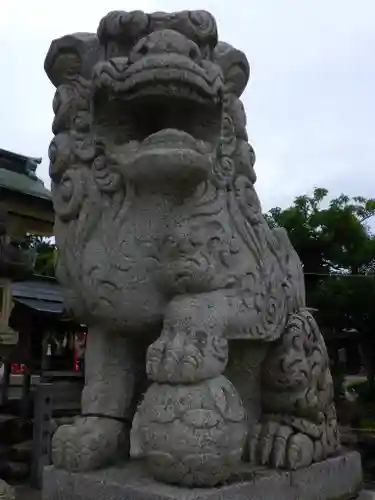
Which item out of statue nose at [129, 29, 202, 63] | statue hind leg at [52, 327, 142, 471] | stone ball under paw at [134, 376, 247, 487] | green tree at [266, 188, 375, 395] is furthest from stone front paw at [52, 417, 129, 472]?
green tree at [266, 188, 375, 395]

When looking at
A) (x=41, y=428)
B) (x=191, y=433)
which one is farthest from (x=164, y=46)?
(x=41, y=428)

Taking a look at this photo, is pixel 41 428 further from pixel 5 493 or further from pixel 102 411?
pixel 102 411

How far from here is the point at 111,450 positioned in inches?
72.2

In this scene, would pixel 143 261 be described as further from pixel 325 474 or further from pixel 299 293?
pixel 325 474

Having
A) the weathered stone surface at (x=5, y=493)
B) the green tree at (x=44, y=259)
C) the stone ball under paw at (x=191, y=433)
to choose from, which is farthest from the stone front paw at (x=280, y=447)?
the green tree at (x=44, y=259)

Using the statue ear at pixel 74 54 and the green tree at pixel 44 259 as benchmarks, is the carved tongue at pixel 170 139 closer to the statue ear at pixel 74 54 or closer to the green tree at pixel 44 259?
the statue ear at pixel 74 54

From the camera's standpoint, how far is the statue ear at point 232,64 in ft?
6.89

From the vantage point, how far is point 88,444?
1.78 m

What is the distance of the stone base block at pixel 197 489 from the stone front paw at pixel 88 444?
29 mm

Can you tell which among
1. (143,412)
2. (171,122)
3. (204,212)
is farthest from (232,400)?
(171,122)

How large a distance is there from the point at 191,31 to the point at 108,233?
0.69m

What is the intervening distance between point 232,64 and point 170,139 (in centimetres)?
52

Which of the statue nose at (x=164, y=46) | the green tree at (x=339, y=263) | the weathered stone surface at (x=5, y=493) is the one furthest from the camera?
the green tree at (x=339, y=263)

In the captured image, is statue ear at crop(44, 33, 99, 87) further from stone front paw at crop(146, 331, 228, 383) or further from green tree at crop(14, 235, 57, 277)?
green tree at crop(14, 235, 57, 277)
